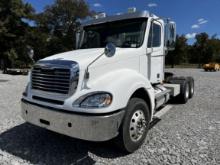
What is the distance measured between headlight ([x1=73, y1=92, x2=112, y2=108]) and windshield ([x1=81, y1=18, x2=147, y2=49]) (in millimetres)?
1714

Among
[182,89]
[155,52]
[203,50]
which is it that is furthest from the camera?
[203,50]

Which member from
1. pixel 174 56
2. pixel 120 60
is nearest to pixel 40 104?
pixel 120 60

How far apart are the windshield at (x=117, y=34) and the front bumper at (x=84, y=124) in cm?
188

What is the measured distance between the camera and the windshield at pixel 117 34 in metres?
4.89

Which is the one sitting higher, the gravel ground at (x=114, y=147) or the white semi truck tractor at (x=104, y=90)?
the white semi truck tractor at (x=104, y=90)

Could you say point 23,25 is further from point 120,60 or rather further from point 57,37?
point 57,37

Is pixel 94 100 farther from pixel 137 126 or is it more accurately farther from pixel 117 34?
pixel 117 34

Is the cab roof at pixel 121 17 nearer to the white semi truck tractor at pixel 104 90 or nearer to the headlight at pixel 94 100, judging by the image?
the white semi truck tractor at pixel 104 90

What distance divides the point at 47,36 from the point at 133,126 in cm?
3795

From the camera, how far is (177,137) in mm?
4793

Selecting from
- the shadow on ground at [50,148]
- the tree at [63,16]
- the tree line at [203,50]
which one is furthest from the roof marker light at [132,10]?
the tree line at [203,50]

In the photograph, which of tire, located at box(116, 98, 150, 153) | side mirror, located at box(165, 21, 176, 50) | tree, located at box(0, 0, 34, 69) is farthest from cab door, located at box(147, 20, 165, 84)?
tree, located at box(0, 0, 34, 69)

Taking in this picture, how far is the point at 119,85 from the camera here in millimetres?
3684

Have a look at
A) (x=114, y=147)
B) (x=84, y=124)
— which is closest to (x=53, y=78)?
(x=84, y=124)
